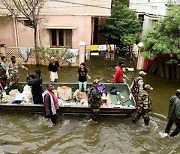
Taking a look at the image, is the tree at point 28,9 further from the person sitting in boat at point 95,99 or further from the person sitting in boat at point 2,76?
the person sitting in boat at point 95,99

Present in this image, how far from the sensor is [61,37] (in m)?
17.1

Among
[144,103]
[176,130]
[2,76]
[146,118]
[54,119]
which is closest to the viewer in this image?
[176,130]

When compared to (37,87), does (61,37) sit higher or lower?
higher

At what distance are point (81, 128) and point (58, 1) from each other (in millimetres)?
9954

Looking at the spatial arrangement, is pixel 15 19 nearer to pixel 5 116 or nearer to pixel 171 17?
pixel 5 116

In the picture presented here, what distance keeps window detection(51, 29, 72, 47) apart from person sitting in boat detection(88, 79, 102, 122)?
9.04 m

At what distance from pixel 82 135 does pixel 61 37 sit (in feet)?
33.1

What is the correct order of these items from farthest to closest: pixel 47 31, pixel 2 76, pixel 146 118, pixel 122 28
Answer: pixel 122 28 < pixel 47 31 < pixel 2 76 < pixel 146 118

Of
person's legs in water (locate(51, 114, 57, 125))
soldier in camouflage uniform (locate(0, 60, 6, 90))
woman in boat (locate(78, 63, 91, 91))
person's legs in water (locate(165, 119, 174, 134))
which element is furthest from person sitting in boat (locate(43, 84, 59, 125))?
person's legs in water (locate(165, 119, 174, 134))

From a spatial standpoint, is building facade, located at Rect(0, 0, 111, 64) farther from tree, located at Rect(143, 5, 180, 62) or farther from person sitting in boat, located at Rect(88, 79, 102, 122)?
person sitting in boat, located at Rect(88, 79, 102, 122)

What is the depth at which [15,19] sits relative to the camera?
16.1 meters

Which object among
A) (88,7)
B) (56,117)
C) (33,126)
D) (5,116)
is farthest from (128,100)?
(88,7)

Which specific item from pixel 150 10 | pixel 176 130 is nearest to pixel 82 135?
pixel 176 130

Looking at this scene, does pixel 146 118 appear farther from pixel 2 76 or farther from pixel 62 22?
pixel 62 22
